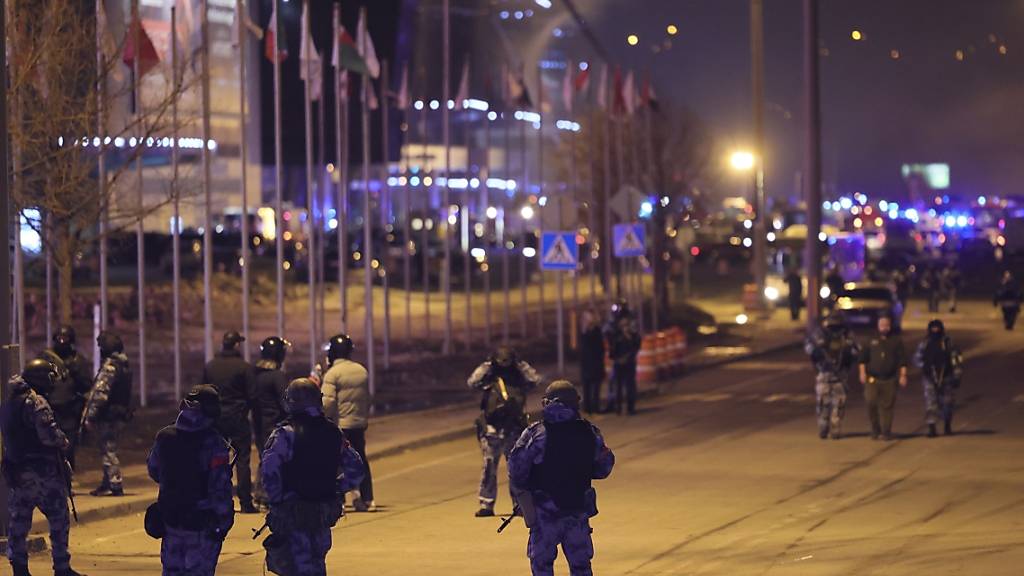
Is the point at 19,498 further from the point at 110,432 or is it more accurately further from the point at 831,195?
the point at 831,195

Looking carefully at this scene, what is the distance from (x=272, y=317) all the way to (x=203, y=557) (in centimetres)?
3493

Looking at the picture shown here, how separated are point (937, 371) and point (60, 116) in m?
11.4

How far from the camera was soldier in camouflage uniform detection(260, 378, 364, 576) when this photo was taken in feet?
28.5

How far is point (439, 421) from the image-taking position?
2356 cm

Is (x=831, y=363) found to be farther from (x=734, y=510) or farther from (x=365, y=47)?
(x=365, y=47)

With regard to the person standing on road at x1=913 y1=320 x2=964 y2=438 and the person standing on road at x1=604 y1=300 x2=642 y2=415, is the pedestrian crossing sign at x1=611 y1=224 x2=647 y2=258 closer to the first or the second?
the person standing on road at x1=604 y1=300 x2=642 y2=415

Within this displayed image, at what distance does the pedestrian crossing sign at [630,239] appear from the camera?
29.5m

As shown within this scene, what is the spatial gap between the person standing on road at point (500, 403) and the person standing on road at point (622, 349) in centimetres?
942

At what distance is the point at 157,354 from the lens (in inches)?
1342

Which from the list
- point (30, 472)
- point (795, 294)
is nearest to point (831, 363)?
point (30, 472)

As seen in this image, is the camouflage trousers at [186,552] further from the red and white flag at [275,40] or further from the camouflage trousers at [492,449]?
the red and white flag at [275,40]

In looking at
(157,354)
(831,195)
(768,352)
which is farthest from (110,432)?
(831,195)

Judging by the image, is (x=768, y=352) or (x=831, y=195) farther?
(x=831, y=195)

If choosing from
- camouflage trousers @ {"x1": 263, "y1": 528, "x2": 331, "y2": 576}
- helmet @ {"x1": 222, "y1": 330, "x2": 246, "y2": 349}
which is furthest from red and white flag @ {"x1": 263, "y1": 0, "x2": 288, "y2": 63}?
camouflage trousers @ {"x1": 263, "y1": 528, "x2": 331, "y2": 576}
